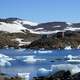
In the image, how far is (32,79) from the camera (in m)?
17.3

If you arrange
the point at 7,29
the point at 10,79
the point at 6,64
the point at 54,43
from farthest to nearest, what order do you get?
the point at 7,29 → the point at 54,43 → the point at 6,64 → the point at 10,79

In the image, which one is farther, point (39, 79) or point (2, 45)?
point (2, 45)

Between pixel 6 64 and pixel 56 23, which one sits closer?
pixel 6 64

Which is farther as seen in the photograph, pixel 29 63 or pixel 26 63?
pixel 26 63

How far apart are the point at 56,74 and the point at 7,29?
10216 centimetres

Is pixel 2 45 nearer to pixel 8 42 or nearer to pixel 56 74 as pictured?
pixel 8 42

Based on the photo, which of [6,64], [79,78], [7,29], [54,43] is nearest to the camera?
[79,78]

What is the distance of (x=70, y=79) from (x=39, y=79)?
1.86 meters

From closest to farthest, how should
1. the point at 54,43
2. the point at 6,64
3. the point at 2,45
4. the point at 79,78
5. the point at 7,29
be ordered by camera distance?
the point at 79,78 → the point at 6,64 → the point at 54,43 → the point at 2,45 → the point at 7,29

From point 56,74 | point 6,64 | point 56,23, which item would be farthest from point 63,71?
point 56,23

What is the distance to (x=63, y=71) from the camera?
54.3 ft

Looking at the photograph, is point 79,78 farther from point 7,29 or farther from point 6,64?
point 7,29

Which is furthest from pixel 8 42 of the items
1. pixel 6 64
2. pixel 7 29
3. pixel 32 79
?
pixel 32 79

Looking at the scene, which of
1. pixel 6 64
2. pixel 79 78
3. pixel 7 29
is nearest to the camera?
pixel 79 78
